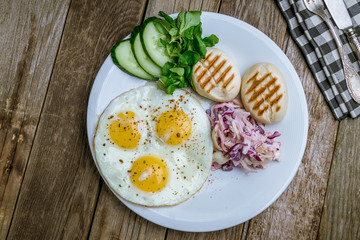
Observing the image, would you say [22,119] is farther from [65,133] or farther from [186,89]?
[186,89]

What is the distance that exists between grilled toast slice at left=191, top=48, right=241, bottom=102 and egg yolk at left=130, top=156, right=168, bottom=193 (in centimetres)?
75

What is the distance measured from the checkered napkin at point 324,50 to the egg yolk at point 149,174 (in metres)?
1.74

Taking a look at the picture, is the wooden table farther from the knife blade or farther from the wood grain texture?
the knife blade

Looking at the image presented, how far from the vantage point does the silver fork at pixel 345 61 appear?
2736 millimetres

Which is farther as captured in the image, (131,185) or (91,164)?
(91,164)

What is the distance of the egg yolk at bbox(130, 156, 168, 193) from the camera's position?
2475mm

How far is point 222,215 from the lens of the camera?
8.54 ft

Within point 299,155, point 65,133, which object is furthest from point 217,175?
point 65,133

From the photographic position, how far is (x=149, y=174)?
97.2 inches

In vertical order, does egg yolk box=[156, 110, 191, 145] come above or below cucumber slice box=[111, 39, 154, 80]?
below

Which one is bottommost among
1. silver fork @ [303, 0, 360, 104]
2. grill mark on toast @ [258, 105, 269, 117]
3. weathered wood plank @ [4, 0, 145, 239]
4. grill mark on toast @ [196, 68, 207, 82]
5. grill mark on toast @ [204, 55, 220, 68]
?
weathered wood plank @ [4, 0, 145, 239]

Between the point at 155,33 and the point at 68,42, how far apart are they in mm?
1034

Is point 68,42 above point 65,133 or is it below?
above

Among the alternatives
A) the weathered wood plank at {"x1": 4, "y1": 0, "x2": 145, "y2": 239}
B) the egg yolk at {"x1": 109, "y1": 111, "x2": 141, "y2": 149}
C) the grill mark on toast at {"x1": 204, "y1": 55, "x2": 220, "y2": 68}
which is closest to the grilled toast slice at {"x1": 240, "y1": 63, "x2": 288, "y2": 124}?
the grill mark on toast at {"x1": 204, "y1": 55, "x2": 220, "y2": 68}
